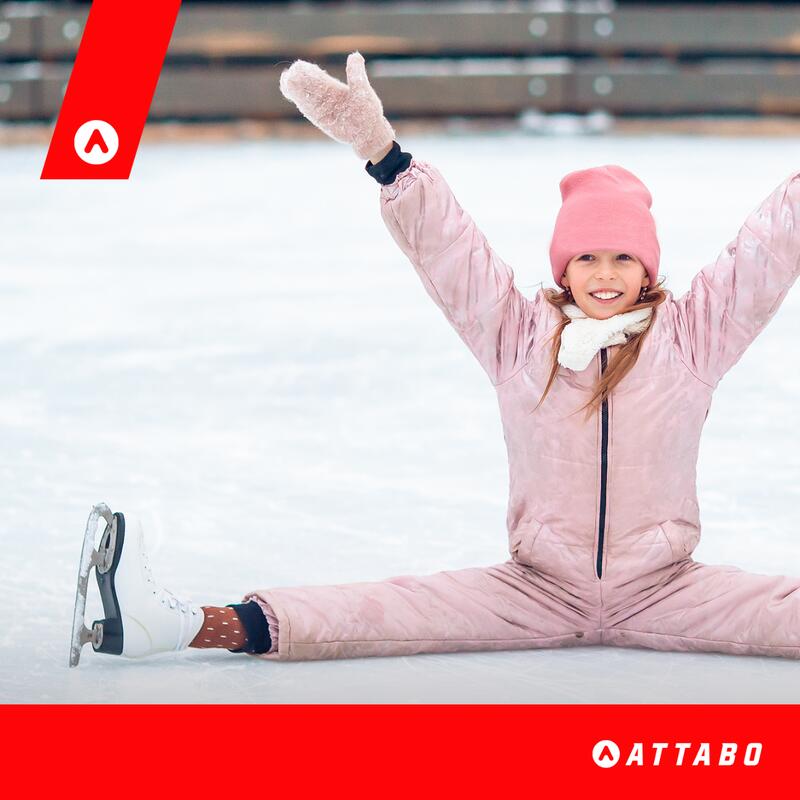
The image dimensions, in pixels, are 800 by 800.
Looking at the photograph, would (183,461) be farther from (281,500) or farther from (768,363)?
(768,363)

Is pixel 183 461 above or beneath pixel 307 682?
above

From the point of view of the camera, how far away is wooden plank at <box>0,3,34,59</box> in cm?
870

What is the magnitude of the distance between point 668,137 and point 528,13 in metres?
1.21

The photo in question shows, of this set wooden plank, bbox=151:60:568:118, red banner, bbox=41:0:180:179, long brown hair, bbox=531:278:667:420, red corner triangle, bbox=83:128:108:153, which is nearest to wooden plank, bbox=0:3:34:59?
red banner, bbox=41:0:180:179

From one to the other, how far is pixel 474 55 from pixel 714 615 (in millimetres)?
7578

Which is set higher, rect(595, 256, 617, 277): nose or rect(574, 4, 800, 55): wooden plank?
rect(574, 4, 800, 55): wooden plank

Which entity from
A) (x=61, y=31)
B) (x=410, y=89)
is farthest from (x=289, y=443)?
(x=61, y=31)

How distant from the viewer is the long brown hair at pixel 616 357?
1.53m

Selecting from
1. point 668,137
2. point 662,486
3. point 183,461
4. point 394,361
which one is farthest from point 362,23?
point 662,486

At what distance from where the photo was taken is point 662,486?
155 centimetres

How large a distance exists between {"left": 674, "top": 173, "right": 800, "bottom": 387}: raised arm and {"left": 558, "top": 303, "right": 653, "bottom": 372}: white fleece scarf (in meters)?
0.06
